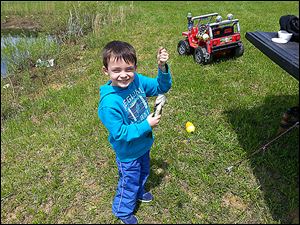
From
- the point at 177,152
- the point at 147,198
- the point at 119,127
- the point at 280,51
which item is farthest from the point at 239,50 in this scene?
the point at 119,127

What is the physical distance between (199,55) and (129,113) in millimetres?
3322

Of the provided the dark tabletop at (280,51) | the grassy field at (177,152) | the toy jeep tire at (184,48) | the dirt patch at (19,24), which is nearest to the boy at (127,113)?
the grassy field at (177,152)

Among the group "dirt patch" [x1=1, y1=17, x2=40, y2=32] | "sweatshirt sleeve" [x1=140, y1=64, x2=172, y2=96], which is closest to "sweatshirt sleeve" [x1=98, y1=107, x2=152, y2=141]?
"sweatshirt sleeve" [x1=140, y1=64, x2=172, y2=96]

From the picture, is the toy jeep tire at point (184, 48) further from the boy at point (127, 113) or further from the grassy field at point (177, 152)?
the boy at point (127, 113)

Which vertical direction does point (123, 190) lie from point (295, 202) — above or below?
above

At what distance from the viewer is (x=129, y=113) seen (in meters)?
2.14

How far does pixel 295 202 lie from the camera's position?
2.45m

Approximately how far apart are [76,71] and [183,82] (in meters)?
2.24

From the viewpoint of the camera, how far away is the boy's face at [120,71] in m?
2.02

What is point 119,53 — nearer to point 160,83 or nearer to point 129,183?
point 160,83

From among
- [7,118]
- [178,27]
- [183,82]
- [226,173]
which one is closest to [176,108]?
[183,82]

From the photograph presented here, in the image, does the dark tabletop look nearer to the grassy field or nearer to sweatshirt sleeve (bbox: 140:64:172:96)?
sweatshirt sleeve (bbox: 140:64:172:96)

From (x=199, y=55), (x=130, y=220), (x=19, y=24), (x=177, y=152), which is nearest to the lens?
(x=130, y=220)

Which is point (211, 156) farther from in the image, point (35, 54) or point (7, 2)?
point (7, 2)
